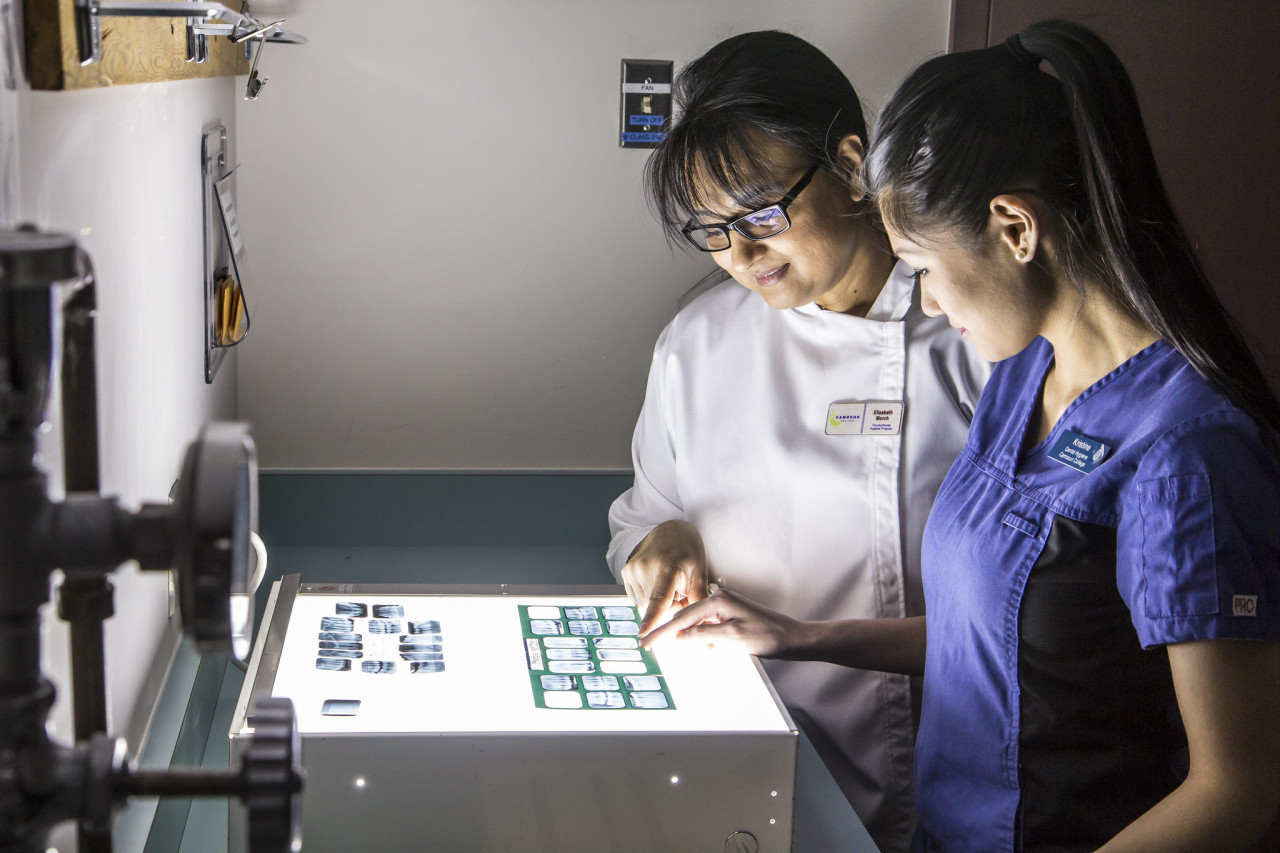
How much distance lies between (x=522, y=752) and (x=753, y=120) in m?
0.92

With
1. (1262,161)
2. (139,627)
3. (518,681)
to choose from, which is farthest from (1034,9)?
(139,627)

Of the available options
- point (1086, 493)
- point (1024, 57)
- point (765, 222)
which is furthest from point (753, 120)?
point (1086, 493)

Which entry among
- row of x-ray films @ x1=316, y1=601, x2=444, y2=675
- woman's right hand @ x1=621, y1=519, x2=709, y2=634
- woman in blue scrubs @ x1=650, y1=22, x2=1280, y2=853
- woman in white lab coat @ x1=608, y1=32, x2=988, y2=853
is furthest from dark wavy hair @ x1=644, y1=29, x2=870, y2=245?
row of x-ray films @ x1=316, y1=601, x2=444, y2=675

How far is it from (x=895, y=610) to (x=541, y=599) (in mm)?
594

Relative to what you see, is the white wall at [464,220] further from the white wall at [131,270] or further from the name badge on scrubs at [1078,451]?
the name badge on scrubs at [1078,451]

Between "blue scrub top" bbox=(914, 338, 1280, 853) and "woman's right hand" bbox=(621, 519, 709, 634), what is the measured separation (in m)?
0.33

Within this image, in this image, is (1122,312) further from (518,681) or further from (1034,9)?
(1034,9)

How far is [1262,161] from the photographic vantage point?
1.59 m

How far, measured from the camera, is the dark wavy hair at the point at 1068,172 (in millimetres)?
1074

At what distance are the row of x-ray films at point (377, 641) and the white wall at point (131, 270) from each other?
225 mm

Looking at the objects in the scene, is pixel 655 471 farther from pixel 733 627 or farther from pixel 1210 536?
pixel 1210 536

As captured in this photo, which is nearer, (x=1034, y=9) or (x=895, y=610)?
(x=895, y=610)

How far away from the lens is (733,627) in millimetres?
1349

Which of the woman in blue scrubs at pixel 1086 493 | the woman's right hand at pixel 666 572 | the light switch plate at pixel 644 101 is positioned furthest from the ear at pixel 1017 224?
the light switch plate at pixel 644 101
